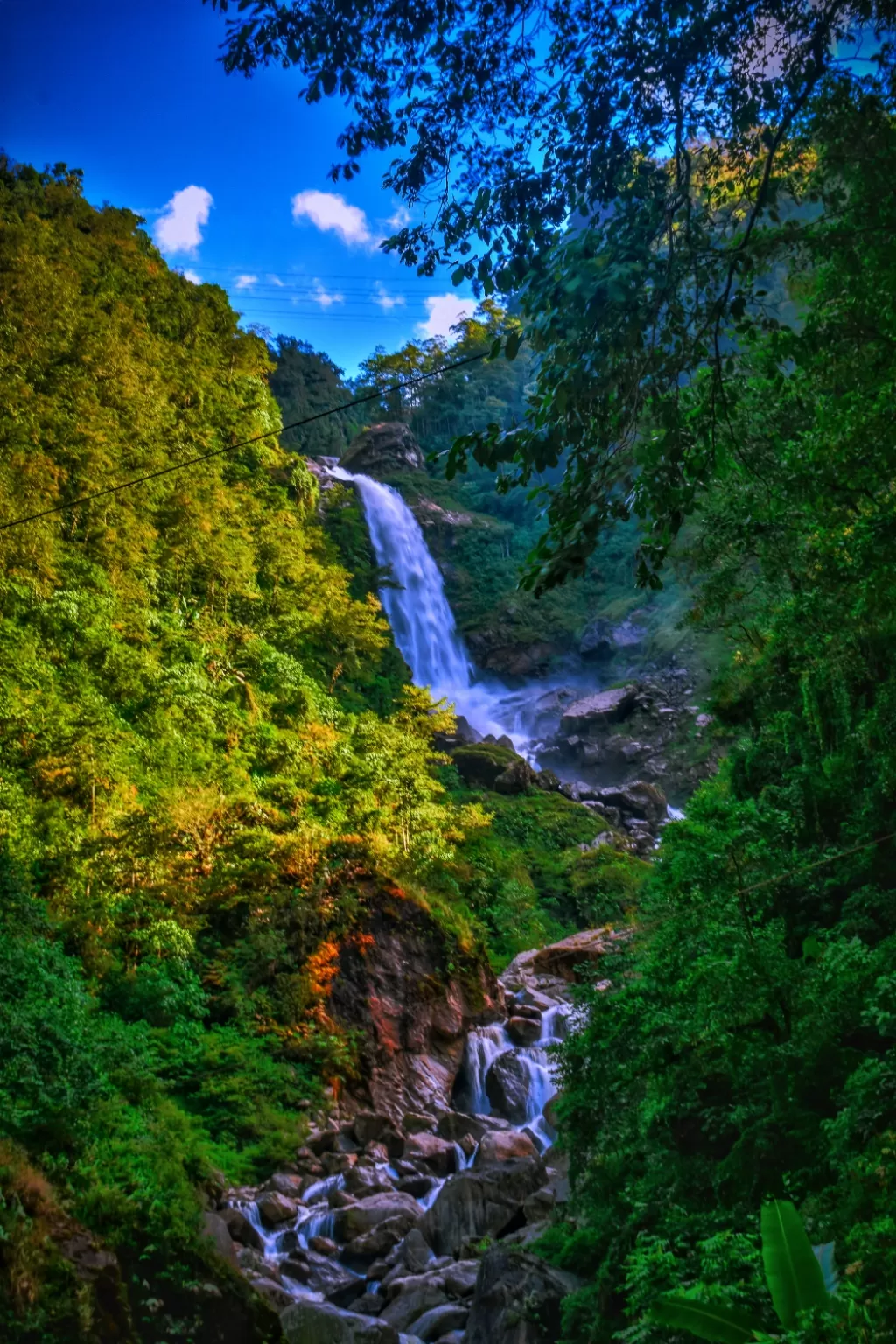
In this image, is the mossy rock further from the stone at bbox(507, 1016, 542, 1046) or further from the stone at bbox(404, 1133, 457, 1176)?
the stone at bbox(404, 1133, 457, 1176)

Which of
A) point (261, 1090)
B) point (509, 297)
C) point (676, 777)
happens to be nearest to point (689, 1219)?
point (509, 297)

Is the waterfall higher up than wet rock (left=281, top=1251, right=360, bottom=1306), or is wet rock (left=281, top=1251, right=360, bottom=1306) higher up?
the waterfall

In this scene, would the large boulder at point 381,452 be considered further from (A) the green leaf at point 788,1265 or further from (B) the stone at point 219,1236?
(A) the green leaf at point 788,1265

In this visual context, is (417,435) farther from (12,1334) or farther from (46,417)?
(12,1334)

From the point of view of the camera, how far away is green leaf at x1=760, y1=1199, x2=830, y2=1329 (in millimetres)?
3055

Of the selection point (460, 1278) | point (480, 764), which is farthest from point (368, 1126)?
point (480, 764)

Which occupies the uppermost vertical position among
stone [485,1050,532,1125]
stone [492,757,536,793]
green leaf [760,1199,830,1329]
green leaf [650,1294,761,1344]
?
stone [492,757,536,793]

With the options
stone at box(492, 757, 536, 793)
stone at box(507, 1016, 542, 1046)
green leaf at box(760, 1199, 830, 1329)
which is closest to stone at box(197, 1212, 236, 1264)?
green leaf at box(760, 1199, 830, 1329)

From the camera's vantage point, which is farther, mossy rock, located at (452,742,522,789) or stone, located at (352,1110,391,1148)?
mossy rock, located at (452,742,522,789)

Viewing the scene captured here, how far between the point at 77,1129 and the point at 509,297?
657 cm

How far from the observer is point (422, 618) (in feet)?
101

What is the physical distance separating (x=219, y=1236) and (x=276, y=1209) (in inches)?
59.5

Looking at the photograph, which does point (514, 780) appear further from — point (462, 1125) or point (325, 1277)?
point (325, 1277)

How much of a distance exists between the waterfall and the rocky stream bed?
18.4m
